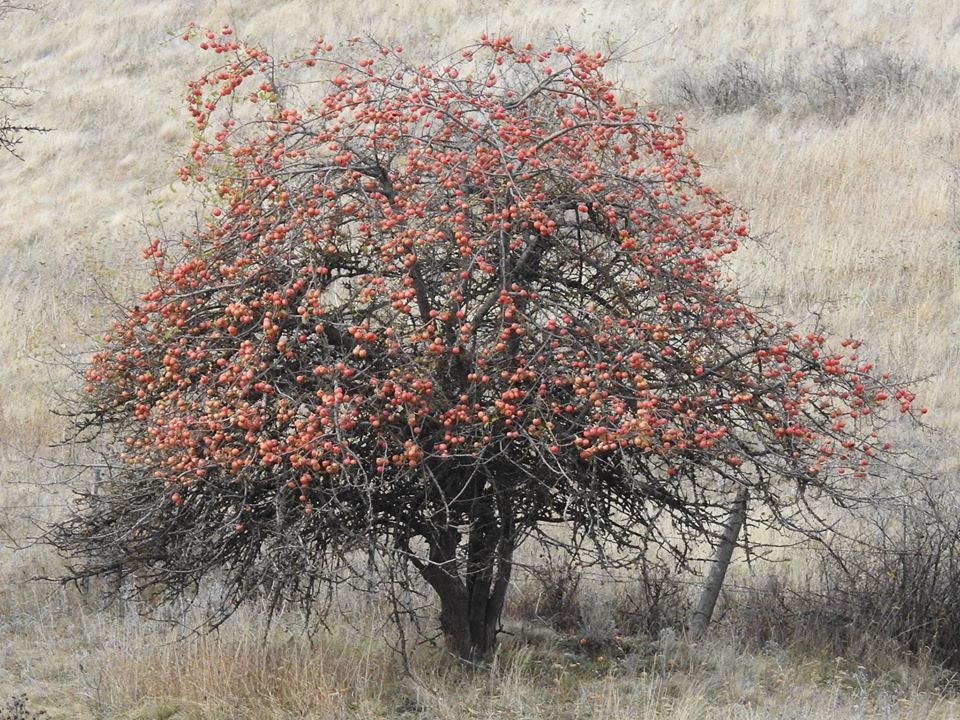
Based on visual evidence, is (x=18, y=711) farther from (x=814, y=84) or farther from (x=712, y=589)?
(x=814, y=84)

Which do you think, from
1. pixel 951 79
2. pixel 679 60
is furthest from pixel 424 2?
pixel 951 79

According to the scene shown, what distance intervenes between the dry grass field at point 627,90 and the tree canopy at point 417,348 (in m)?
0.81

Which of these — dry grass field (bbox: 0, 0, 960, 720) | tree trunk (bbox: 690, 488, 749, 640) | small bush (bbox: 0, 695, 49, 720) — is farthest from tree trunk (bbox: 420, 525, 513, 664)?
small bush (bbox: 0, 695, 49, 720)

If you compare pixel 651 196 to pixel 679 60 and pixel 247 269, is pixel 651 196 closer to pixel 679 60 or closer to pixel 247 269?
pixel 247 269

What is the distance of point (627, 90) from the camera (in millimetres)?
6258

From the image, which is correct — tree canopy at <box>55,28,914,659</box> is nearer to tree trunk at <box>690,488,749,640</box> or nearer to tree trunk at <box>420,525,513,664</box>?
tree trunk at <box>420,525,513,664</box>

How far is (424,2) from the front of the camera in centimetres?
2645

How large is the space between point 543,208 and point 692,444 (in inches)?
55.6

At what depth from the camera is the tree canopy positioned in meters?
5.64

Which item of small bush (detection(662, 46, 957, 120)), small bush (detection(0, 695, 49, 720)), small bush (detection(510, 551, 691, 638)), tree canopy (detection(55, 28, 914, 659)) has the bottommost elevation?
small bush (detection(0, 695, 49, 720))

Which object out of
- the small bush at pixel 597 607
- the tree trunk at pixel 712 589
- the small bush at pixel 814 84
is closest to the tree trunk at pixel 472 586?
the small bush at pixel 597 607

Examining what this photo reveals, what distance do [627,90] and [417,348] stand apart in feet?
5.63

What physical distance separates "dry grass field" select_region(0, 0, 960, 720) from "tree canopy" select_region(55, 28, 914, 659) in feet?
2.67

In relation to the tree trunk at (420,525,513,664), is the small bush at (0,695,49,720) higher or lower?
lower
